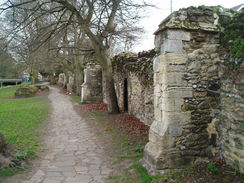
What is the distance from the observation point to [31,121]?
1016 cm

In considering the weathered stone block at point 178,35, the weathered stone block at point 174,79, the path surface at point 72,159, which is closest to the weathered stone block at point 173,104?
the weathered stone block at point 174,79

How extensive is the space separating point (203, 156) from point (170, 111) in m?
1.20

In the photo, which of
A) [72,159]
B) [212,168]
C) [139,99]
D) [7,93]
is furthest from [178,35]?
[7,93]

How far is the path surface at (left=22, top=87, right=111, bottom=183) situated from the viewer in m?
4.66

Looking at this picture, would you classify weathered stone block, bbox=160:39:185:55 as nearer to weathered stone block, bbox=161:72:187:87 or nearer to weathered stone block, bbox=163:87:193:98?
weathered stone block, bbox=161:72:187:87

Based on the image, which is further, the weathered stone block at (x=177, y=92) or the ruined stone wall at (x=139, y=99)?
the ruined stone wall at (x=139, y=99)

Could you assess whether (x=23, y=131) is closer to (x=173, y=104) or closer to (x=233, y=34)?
(x=173, y=104)

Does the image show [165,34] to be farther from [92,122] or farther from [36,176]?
[92,122]

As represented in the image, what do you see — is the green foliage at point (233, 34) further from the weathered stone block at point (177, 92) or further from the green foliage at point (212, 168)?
the green foliage at point (212, 168)

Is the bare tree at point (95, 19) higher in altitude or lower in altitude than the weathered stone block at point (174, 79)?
higher

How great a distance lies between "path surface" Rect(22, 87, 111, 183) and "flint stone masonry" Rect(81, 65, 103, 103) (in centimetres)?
751

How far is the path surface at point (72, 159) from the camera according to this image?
15.3ft

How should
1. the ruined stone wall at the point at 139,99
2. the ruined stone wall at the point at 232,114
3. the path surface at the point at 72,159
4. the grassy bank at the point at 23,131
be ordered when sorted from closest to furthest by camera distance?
the ruined stone wall at the point at 232,114 → the path surface at the point at 72,159 → the grassy bank at the point at 23,131 → the ruined stone wall at the point at 139,99

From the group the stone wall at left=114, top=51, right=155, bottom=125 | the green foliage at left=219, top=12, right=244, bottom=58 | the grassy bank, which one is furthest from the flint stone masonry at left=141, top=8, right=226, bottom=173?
the stone wall at left=114, top=51, right=155, bottom=125
